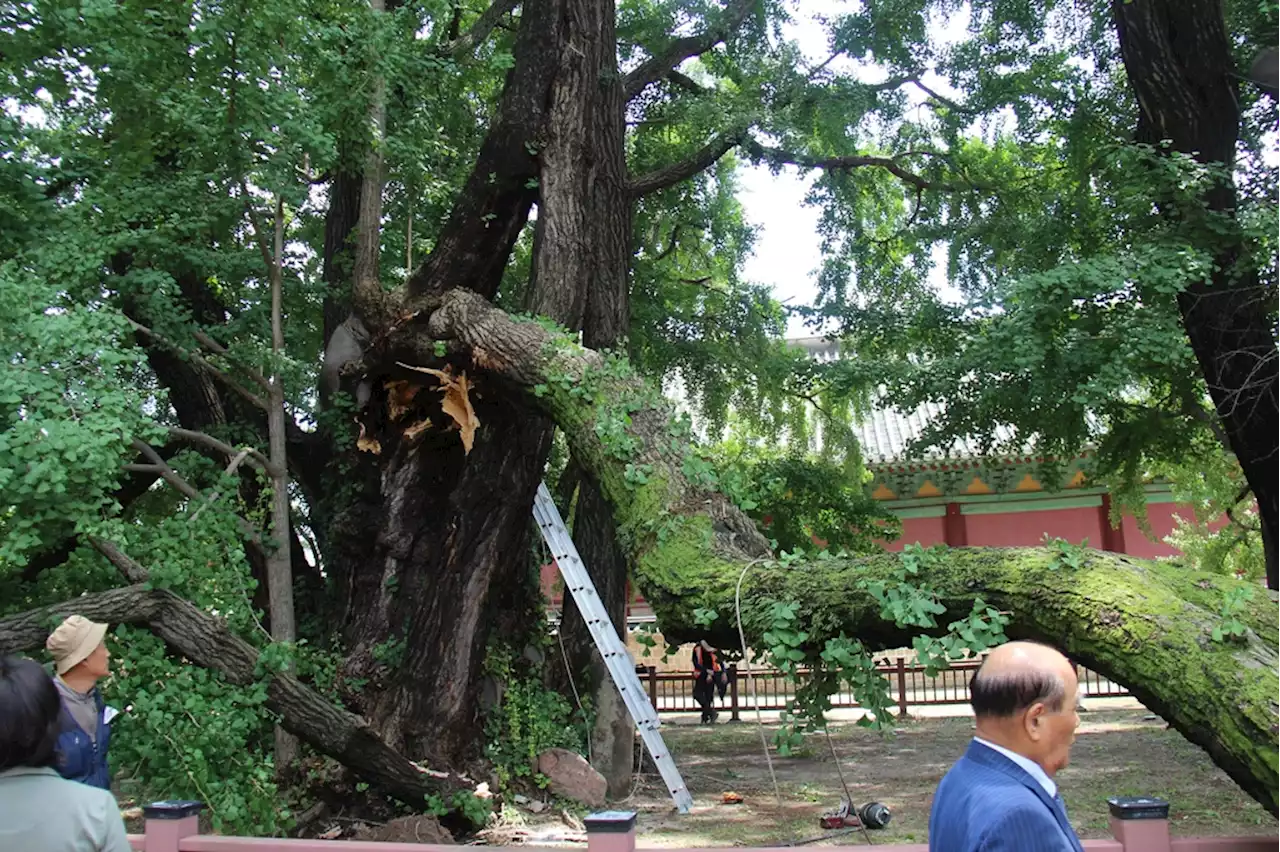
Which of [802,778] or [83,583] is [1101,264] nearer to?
[802,778]

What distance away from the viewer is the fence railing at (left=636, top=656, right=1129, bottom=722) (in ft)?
47.7

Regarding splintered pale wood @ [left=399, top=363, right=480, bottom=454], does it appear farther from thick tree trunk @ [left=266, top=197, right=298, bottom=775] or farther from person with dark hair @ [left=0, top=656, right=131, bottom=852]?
person with dark hair @ [left=0, top=656, right=131, bottom=852]

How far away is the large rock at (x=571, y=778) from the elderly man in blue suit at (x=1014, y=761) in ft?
21.1

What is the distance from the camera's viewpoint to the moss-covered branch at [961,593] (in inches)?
121

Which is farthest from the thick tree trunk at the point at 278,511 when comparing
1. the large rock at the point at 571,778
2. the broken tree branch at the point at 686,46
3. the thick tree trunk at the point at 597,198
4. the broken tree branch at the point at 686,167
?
the broken tree branch at the point at 686,46

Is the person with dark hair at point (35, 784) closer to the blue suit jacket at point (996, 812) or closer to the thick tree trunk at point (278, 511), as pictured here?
the blue suit jacket at point (996, 812)

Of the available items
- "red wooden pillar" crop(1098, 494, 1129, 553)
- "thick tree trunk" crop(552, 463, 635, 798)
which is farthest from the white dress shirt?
"red wooden pillar" crop(1098, 494, 1129, 553)

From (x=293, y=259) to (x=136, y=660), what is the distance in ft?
13.7

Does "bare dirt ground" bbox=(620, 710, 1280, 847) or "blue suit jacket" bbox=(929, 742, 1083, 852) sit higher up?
"blue suit jacket" bbox=(929, 742, 1083, 852)

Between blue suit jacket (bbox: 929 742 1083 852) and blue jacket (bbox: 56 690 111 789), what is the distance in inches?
101

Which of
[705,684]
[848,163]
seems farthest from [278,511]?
[705,684]

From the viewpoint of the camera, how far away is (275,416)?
691cm

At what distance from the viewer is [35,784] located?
1.93 metres

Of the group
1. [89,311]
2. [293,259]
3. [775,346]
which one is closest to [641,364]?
[775,346]
